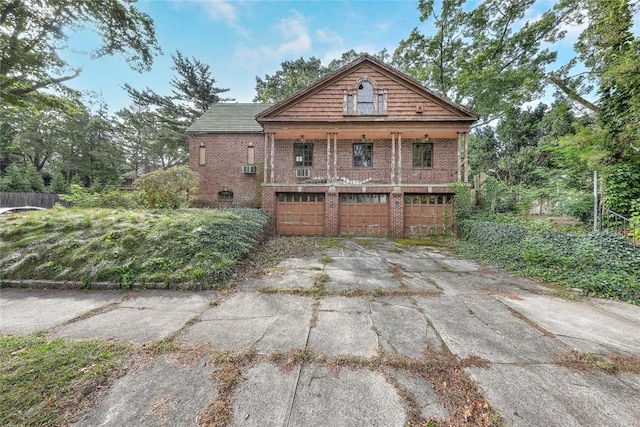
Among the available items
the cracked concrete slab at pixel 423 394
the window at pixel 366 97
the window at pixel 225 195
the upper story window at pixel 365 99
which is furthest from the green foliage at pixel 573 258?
the window at pixel 225 195

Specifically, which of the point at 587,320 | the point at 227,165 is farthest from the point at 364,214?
the point at 227,165

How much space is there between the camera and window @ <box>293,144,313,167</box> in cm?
1209

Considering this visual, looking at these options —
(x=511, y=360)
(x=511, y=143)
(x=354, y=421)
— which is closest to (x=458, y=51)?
(x=511, y=143)

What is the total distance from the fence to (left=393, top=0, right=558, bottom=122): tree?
1078cm

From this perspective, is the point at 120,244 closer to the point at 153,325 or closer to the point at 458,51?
the point at 153,325

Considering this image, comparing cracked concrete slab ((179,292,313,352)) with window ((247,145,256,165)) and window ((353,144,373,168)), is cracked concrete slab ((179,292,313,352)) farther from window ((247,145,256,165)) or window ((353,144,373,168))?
window ((247,145,256,165))

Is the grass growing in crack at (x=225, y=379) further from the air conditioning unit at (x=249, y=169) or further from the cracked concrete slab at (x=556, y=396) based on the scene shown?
the air conditioning unit at (x=249, y=169)

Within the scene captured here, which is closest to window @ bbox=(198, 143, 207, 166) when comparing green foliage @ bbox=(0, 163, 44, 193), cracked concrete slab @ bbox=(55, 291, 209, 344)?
cracked concrete slab @ bbox=(55, 291, 209, 344)

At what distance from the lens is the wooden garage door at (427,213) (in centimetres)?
1064

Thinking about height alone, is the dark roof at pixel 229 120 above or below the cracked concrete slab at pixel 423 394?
above

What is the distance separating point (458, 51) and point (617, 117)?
45.2 ft

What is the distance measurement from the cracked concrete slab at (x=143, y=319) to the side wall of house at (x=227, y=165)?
1059 centimetres

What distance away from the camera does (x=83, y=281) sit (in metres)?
4.20

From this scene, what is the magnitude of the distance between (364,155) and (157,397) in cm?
1157
